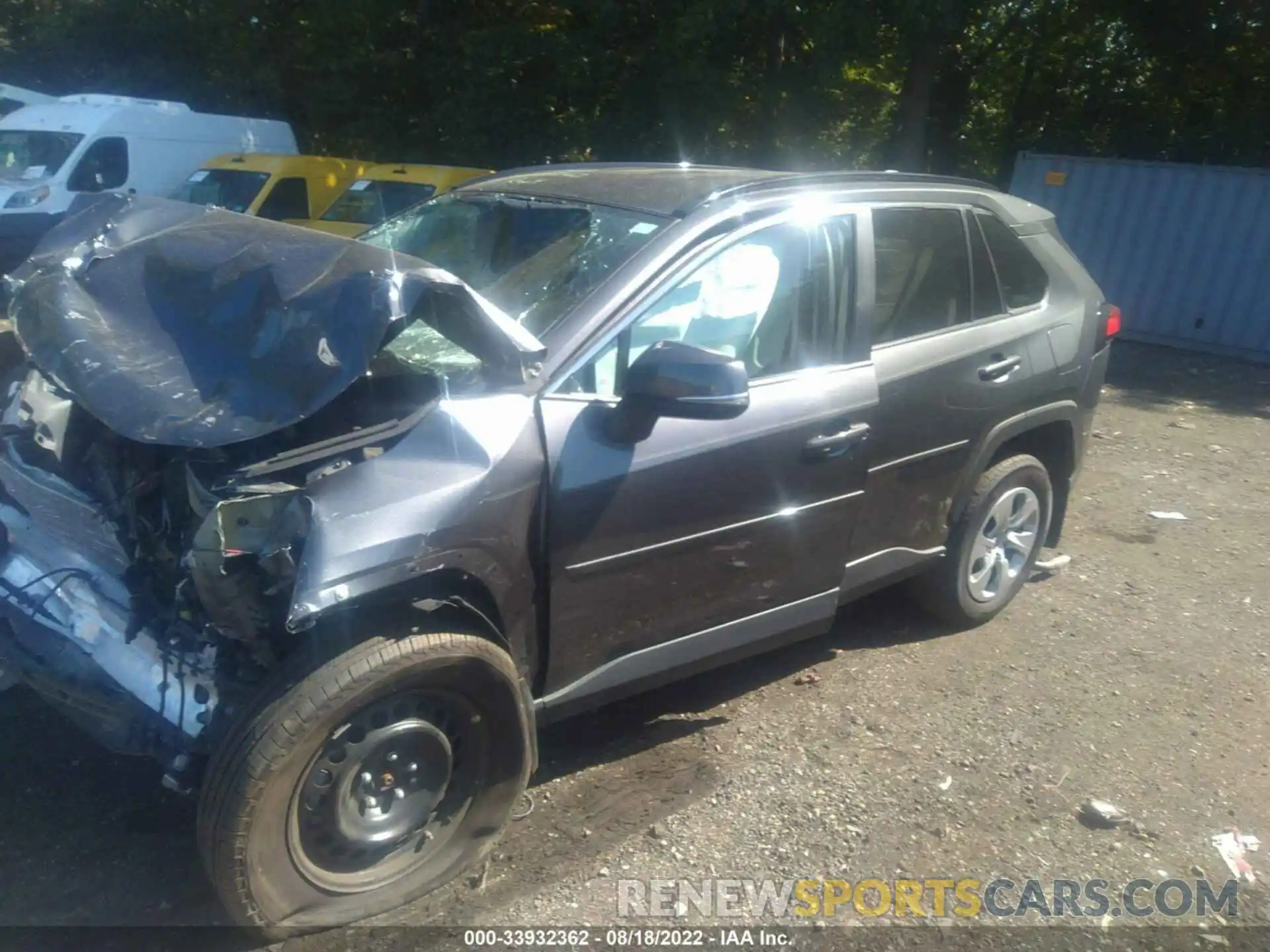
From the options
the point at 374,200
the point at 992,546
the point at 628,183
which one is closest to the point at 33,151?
the point at 374,200

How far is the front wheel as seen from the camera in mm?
2768

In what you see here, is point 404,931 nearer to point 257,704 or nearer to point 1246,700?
point 257,704

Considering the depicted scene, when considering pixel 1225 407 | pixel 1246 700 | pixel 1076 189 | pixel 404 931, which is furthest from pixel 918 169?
pixel 404 931

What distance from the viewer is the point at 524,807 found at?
367 cm

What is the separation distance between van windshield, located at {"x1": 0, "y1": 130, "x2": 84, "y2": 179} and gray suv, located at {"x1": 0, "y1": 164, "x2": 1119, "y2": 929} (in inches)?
470

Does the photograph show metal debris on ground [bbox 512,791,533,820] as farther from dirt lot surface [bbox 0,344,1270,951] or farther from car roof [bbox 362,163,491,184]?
car roof [bbox 362,163,491,184]

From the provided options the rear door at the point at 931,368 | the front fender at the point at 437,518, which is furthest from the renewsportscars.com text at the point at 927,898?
the rear door at the point at 931,368

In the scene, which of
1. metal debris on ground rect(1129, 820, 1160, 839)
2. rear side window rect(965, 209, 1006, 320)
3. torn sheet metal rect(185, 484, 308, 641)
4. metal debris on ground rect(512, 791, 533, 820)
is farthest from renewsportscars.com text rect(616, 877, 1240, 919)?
rear side window rect(965, 209, 1006, 320)

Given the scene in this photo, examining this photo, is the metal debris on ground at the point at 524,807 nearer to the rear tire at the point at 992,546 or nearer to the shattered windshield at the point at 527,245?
the shattered windshield at the point at 527,245

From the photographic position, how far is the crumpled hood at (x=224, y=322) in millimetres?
2916

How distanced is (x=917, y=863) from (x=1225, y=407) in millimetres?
8261

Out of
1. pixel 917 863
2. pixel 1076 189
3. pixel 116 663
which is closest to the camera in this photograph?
pixel 116 663

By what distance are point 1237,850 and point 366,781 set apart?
2.80 metres

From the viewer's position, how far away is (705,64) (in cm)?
1552
